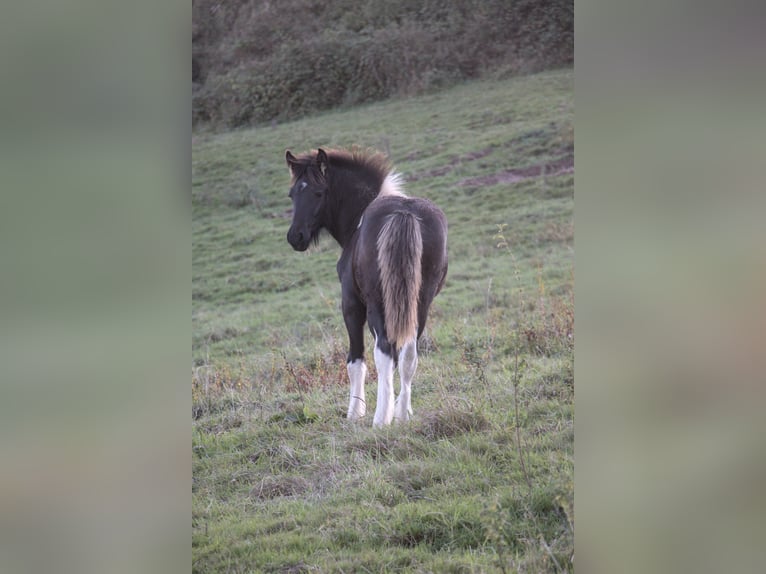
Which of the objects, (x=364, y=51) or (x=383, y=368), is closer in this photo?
(x=383, y=368)

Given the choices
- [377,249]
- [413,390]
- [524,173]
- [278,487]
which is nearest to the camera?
[278,487]

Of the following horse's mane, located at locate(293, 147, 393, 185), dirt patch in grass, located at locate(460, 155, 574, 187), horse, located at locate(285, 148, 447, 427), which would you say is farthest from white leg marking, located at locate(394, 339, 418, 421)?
dirt patch in grass, located at locate(460, 155, 574, 187)

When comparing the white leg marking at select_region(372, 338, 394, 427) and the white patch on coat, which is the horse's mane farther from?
the white leg marking at select_region(372, 338, 394, 427)

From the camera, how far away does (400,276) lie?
Answer: 2.97 metres

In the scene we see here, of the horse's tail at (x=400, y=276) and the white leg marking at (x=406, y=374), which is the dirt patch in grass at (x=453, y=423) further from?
the horse's tail at (x=400, y=276)

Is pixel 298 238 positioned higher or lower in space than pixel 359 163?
lower

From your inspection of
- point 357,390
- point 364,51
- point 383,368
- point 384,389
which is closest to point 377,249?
point 383,368

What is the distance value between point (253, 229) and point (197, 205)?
1.09 meters

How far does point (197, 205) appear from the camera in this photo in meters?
8.11

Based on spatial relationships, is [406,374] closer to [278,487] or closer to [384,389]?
[384,389]

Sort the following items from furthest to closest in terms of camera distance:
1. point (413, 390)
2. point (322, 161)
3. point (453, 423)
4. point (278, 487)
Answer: point (322, 161), point (413, 390), point (453, 423), point (278, 487)

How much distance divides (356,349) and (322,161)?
3.42 feet
